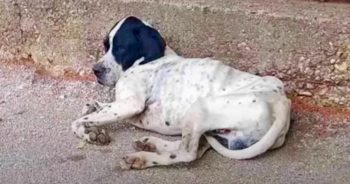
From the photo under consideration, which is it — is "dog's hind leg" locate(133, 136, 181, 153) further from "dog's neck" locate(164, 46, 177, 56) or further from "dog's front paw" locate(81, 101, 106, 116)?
"dog's neck" locate(164, 46, 177, 56)

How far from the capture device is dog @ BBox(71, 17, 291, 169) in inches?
148

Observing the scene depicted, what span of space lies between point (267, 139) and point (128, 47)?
33.5 inches

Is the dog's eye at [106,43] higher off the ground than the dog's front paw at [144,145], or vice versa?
the dog's eye at [106,43]

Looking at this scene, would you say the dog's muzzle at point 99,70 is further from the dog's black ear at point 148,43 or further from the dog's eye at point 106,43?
the dog's black ear at point 148,43

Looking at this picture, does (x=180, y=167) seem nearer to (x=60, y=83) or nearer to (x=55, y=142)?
(x=55, y=142)

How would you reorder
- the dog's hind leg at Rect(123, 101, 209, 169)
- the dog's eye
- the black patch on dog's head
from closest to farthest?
the dog's hind leg at Rect(123, 101, 209, 169)
the black patch on dog's head
the dog's eye

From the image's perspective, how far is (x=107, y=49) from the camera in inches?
169

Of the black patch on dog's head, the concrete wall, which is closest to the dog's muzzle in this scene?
the black patch on dog's head

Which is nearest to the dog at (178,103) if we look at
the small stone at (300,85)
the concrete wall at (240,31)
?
the concrete wall at (240,31)

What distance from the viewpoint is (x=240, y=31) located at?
14.3 ft

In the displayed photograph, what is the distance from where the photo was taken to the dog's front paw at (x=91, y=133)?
3934mm

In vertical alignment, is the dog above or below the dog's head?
below

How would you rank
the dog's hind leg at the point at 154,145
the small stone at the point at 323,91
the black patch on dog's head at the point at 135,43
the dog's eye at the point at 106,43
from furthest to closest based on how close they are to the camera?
the small stone at the point at 323,91 < the dog's eye at the point at 106,43 < the black patch on dog's head at the point at 135,43 < the dog's hind leg at the point at 154,145

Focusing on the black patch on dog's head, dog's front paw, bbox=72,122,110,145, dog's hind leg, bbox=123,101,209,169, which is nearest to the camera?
dog's hind leg, bbox=123,101,209,169
